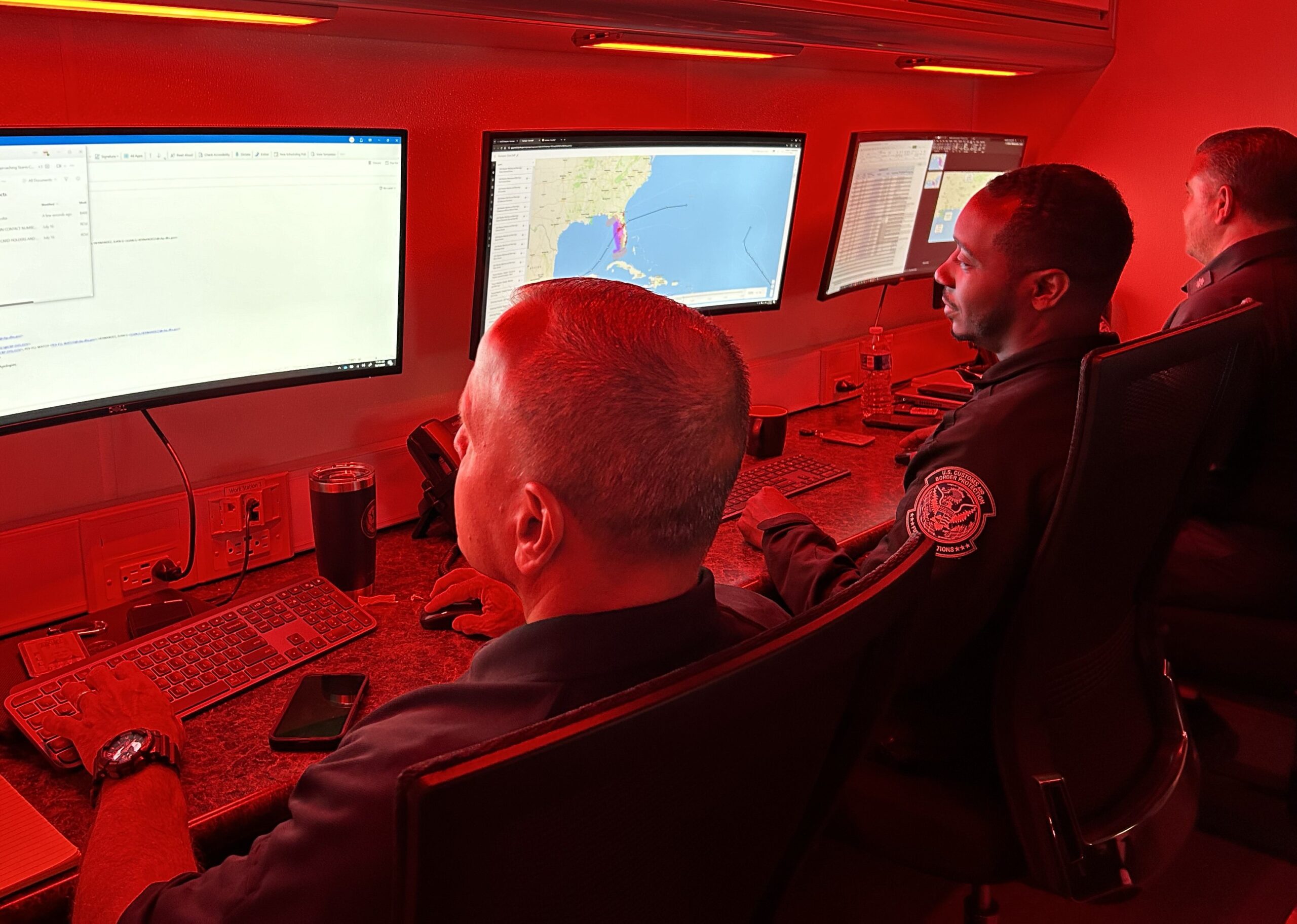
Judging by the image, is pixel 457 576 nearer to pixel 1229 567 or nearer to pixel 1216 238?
pixel 1229 567

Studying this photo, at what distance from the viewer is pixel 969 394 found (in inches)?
108

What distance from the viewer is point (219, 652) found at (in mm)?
1301

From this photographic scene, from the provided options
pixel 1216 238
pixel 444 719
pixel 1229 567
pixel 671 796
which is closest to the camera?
pixel 671 796

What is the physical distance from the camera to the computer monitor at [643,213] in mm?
1720

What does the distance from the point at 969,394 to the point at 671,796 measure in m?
2.33

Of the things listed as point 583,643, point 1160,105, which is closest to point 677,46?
point 583,643

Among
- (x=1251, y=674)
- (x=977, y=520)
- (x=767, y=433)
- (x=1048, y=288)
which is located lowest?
(x=1251, y=674)

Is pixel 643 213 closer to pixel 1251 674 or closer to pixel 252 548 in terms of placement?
pixel 252 548

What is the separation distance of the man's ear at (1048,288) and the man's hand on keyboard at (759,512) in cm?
48

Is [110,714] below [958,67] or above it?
below

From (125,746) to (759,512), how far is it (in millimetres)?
1009

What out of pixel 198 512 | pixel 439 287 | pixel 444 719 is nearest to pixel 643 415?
pixel 444 719

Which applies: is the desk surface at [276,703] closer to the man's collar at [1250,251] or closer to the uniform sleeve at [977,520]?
the uniform sleeve at [977,520]

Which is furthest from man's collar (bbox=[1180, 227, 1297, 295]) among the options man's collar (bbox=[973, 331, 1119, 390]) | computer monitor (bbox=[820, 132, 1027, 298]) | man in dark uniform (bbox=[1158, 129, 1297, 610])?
man's collar (bbox=[973, 331, 1119, 390])
